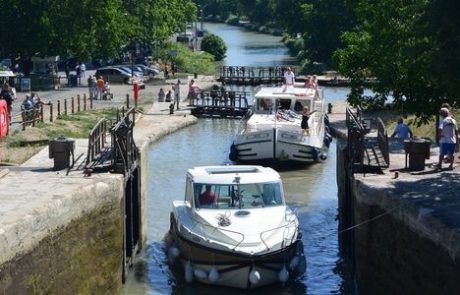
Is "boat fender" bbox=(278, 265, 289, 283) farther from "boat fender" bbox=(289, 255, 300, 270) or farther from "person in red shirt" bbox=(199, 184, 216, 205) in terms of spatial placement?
"person in red shirt" bbox=(199, 184, 216, 205)

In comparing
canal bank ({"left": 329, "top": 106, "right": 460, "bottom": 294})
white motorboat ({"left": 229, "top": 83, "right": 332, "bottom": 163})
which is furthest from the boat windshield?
white motorboat ({"left": 229, "top": 83, "right": 332, "bottom": 163})

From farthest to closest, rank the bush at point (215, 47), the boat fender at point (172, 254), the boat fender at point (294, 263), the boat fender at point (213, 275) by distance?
the bush at point (215, 47)
the boat fender at point (172, 254)
the boat fender at point (294, 263)
the boat fender at point (213, 275)

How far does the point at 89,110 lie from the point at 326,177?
15.7m

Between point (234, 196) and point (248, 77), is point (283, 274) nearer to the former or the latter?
point (234, 196)

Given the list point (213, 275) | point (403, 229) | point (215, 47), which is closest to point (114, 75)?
point (215, 47)

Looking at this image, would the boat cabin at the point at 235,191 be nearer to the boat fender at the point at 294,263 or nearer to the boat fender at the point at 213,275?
the boat fender at the point at 294,263

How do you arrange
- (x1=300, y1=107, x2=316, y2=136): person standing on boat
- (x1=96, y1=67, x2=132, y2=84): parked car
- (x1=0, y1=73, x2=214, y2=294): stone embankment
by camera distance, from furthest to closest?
(x1=96, y1=67, x2=132, y2=84): parked car < (x1=300, y1=107, x2=316, y2=136): person standing on boat < (x1=0, y1=73, x2=214, y2=294): stone embankment

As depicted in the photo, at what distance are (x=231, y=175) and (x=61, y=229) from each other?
210 inches

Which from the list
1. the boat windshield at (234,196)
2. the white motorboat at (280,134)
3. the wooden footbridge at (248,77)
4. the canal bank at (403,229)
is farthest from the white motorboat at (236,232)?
the wooden footbridge at (248,77)

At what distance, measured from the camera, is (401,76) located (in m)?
33.7

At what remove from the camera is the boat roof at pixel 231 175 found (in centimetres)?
2592

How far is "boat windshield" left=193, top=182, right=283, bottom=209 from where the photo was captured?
84.7ft

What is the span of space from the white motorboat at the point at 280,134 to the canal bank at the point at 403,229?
44.5 feet

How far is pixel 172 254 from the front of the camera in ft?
87.9
